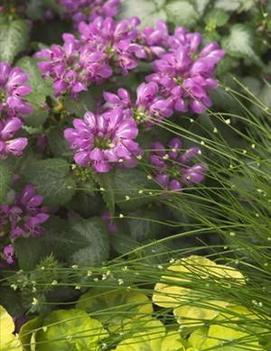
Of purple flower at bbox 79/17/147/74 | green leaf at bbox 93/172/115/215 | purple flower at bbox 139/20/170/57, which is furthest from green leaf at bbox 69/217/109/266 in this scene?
purple flower at bbox 139/20/170/57

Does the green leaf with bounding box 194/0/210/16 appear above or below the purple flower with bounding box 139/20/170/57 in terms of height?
above

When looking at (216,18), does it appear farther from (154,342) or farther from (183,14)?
(154,342)

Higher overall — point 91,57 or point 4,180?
point 91,57

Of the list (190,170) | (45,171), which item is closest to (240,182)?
(190,170)

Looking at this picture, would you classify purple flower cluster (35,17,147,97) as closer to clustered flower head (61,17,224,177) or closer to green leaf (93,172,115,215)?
clustered flower head (61,17,224,177)

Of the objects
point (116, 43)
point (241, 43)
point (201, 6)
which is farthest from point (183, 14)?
point (116, 43)

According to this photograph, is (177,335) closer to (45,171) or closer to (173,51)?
(45,171)
